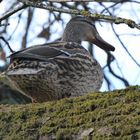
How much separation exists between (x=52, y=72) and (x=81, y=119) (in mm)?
2127

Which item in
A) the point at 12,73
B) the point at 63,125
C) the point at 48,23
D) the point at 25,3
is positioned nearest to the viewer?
the point at 63,125

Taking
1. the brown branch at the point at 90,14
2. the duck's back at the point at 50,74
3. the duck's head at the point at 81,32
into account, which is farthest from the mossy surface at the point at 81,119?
the duck's head at the point at 81,32

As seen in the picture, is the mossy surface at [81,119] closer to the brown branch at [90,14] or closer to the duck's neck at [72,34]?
the brown branch at [90,14]

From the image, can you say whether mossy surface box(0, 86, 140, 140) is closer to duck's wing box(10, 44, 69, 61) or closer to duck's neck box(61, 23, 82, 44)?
duck's wing box(10, 44, 69, 61)

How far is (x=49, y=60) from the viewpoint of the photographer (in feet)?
15.2

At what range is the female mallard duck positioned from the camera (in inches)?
175

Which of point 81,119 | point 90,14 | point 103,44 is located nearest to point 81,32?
point 103,44

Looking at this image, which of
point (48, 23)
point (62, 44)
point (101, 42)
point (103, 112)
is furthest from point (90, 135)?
point (48, 23)

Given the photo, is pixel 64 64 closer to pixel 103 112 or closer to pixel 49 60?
pixel 49 60

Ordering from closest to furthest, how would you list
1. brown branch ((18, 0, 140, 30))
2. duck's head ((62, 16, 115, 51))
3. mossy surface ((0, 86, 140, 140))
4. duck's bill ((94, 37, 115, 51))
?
mossy surface ((0, 86, 140, 140)), brown branch ((18, 0, 140, 30)), duck's bill ((94, 37, 115, 51)), duck's head ((62, 16, 115, 51))

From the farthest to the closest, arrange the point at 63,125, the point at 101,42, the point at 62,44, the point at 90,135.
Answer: the point at 101,42, the point at 62,44, the point at 63,125, the point at 90,135

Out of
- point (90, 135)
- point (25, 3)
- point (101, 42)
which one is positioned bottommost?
point (90, 135)

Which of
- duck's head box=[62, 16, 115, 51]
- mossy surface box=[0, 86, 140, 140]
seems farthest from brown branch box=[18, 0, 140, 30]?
duck's head box=[62, 16, 115, 51]

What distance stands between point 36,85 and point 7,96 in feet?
8.74
